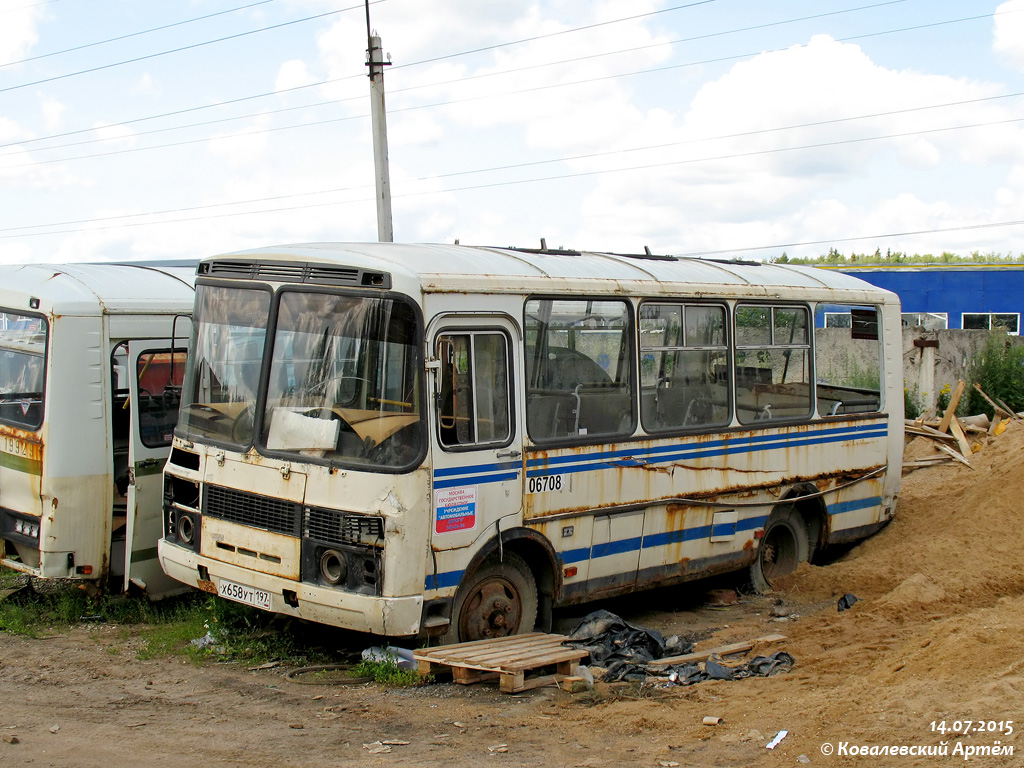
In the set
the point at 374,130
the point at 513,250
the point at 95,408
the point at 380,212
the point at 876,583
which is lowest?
the point at 876,583

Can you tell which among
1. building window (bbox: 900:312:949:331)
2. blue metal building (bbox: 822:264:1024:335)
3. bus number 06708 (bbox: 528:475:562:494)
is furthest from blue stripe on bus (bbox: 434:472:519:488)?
blue metal building (bbox: 822:264:1024:335)

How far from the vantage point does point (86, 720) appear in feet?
20.6

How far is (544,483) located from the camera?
7715mm

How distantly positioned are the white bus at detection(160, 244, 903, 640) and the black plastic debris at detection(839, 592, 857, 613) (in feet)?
3.00

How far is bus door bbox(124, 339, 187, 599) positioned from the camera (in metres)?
8.46

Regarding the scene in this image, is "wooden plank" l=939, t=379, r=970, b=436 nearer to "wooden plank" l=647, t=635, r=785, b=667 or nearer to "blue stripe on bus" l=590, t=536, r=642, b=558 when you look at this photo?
"wooden plank" l=647, t=635, r=785, b=667

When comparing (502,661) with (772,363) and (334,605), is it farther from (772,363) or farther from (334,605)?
(772,363)

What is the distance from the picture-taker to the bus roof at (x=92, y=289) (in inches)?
328

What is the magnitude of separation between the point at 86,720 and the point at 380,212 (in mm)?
11663

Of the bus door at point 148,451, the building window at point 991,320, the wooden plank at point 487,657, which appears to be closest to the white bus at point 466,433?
the wooden plank at point 487,657

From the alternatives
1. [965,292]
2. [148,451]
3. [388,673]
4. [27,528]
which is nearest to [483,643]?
[388,673]

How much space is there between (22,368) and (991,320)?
98.1 feet

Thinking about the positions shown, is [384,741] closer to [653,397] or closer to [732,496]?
[653,397]

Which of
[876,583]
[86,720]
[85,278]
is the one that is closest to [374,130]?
[85,278]
